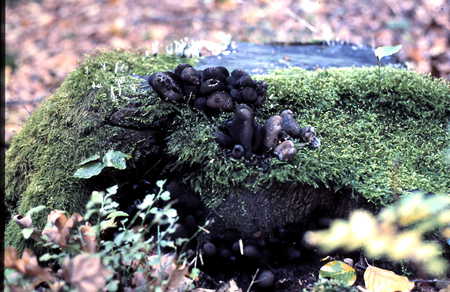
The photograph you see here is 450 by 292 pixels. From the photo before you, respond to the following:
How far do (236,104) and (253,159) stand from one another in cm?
59

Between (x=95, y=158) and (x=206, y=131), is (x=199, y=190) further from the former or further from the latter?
(x=95, y=158)

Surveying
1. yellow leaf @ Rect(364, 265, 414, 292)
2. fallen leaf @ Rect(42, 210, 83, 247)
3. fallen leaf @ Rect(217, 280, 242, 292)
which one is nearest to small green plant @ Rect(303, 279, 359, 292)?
yellow leaf @ Rect(364, 265, 414, 292)

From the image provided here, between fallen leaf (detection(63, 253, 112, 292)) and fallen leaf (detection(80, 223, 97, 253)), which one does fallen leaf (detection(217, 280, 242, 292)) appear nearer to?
fallen leaf (detection(80, 223, 97, 253))

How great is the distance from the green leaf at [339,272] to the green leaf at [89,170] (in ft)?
6.36

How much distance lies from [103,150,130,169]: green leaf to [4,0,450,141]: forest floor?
5.13 m

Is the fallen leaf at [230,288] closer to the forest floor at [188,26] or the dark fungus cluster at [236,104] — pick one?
the dark fungus cluster at [236,104]

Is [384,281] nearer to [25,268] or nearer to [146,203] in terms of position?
[146,203]

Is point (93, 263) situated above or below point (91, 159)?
above

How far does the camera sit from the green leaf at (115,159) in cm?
358

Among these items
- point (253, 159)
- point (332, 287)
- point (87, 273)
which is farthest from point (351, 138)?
point (87, 273)

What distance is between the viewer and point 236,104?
3824 millimetres

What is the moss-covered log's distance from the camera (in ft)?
11.3

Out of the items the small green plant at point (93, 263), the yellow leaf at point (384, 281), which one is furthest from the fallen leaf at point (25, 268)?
the yellow leaf at point (384, 281)

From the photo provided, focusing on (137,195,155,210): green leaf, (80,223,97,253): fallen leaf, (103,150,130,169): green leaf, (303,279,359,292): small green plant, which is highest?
(137,195,155,210): green leaf
